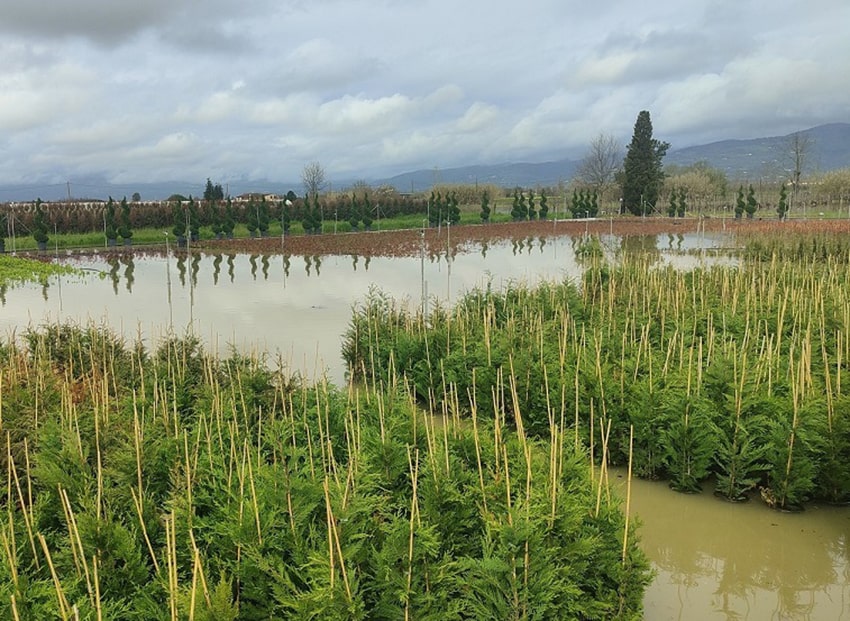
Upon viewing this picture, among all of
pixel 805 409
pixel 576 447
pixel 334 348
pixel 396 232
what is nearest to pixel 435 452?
pixel 576 447

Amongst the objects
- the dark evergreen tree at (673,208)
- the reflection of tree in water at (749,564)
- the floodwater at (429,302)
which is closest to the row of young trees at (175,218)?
the floodwater at (429,302)

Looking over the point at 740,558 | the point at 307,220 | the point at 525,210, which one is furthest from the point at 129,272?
the point at 525,210

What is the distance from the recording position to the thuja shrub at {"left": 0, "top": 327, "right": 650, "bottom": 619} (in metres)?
3.17

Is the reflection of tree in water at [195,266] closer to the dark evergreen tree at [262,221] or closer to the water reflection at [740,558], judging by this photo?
the dark evergreen tree at [262,221]

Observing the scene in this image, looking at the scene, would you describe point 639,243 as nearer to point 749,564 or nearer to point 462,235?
point 462,235

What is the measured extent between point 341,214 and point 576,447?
38846 mm

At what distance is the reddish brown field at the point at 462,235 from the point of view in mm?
25833

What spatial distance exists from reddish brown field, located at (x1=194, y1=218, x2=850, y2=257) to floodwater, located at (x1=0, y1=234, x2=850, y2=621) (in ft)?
5.24

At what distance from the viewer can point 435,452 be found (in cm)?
443

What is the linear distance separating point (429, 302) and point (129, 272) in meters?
12.0

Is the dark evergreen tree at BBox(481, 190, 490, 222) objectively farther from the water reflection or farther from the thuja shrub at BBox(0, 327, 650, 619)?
the thuja shrub at BBox(0, 327, 650, 619)

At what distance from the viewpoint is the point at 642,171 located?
46156 millimetres

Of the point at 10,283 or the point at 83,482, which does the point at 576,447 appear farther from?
the point at 10,283

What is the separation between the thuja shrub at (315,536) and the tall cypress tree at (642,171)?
44642mm
